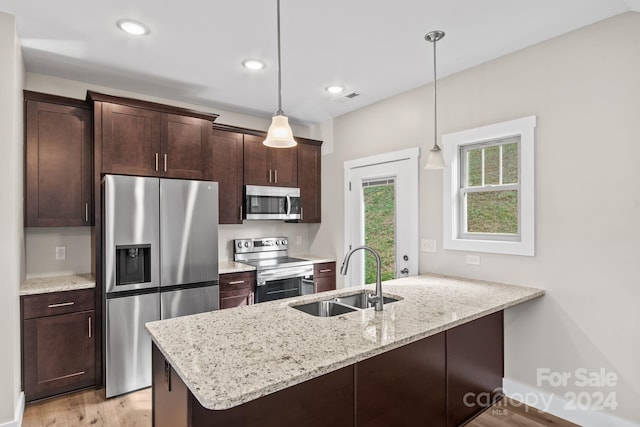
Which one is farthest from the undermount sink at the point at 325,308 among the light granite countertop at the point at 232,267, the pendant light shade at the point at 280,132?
the light granite countertop at the point at 232,267

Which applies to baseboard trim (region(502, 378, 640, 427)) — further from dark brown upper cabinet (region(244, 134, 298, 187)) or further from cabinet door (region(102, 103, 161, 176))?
cabinet door (region(102, 103, 161, 176))

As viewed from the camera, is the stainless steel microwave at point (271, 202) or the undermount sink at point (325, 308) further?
the stainless steel microwave at point (271, 202)

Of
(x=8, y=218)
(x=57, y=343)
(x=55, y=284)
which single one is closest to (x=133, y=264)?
(x=55, y=284)

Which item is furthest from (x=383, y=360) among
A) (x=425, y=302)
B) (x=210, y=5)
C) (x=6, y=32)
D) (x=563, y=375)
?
(x=6, y=32)

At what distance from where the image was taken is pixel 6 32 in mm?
2262

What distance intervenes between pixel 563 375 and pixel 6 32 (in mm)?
4349

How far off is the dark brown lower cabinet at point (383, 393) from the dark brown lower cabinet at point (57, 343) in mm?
1451

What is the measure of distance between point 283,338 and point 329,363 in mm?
333

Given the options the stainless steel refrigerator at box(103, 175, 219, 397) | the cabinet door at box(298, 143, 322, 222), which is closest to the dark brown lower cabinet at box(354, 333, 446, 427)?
the stainless steel refrigerator at box(103, 175, 219, 397)

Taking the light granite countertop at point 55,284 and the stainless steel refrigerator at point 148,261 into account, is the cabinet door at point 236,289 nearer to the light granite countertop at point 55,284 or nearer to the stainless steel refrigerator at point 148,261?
the stainless steel refrigerator at point 148,261

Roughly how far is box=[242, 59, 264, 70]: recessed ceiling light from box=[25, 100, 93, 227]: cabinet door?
147 cm

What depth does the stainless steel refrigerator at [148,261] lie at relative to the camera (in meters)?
2.85

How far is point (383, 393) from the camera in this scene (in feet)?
6.02

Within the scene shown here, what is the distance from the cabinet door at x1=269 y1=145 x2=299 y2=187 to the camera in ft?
14.1
